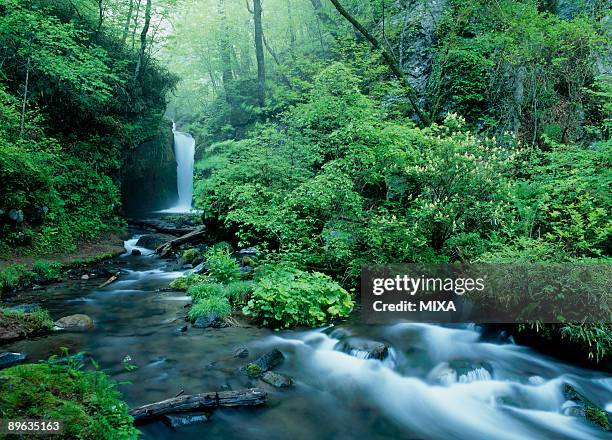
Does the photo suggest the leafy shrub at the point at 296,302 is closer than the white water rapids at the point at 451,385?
No

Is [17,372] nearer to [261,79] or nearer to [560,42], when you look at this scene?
[560,42]

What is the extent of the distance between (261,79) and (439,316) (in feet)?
50.6

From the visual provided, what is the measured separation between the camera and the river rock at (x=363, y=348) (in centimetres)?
629

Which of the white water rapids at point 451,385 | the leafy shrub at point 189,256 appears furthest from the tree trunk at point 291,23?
the white water rapids at point 451,385

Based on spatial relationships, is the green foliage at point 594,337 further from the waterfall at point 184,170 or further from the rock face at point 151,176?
the waterfall at point 184,170

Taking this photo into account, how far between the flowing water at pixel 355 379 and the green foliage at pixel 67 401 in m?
1.12

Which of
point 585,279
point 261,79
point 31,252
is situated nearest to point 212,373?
point 585,279

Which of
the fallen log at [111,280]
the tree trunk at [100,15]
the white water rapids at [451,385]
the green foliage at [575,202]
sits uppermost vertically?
the tree trunk at [100,15]

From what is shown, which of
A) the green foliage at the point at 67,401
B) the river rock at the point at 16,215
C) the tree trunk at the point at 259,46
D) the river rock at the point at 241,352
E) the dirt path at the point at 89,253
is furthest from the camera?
the tree trunk at the point at 259,46

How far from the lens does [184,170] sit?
25.3m

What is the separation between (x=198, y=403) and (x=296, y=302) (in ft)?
10.5

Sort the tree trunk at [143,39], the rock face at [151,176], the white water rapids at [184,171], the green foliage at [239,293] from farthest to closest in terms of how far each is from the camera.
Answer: the white water rapids at [184,171]
the rock face at [151,176]
the tree trunk at [143,39]
the green foliage at [239,293]

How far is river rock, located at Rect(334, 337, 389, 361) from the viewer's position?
6293 millimetres

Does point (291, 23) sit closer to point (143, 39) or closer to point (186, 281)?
point (143, 39)
